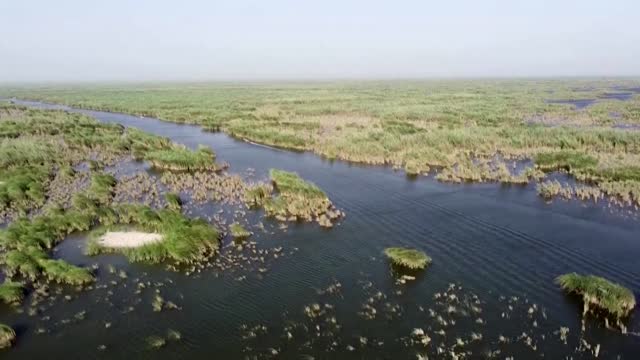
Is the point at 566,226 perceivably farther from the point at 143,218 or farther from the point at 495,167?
the point at 143,218

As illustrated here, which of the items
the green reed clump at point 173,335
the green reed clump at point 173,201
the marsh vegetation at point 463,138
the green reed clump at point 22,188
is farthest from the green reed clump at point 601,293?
the green reed clump at point 22,188

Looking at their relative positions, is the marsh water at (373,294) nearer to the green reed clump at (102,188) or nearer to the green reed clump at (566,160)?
the green reed clump at (102,188)

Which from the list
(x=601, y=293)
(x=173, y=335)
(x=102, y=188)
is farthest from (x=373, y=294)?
(x=102, y=188)

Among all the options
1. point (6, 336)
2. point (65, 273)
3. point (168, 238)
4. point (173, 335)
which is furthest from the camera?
point (168, 238)

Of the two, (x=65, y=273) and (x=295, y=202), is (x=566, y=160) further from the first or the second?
(x=65, y=273)

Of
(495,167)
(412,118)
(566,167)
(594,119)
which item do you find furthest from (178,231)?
(594,119)
